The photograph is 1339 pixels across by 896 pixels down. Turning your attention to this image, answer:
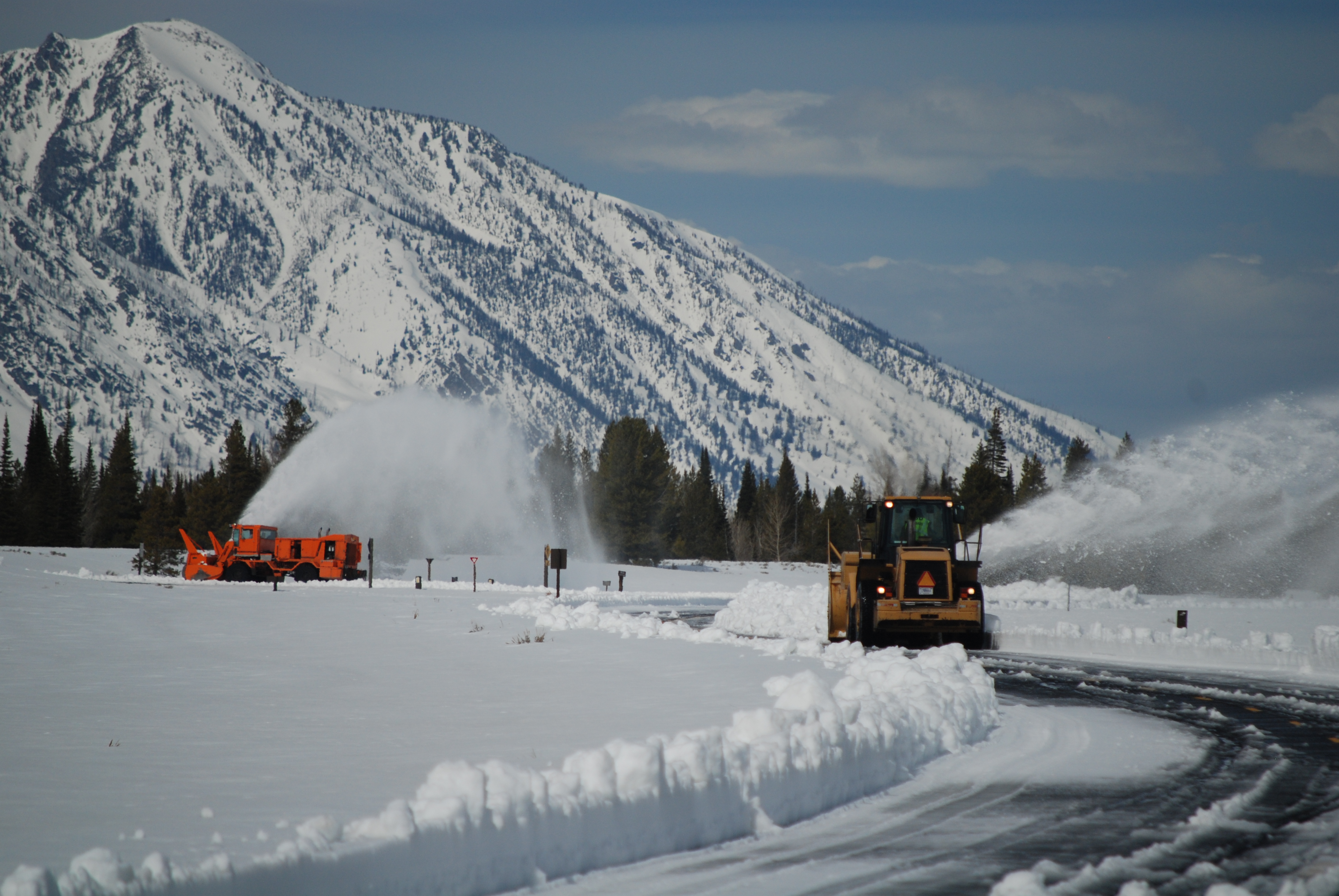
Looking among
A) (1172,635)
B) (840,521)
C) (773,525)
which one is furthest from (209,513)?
(1172,635)

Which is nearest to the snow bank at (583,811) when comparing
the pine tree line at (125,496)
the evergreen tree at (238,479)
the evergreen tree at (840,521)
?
the pine tree line at (125,496)

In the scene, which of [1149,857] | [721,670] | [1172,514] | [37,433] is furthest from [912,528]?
[37,433]

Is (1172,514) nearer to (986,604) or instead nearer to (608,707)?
(986,604)

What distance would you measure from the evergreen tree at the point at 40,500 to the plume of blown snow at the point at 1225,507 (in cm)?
8735

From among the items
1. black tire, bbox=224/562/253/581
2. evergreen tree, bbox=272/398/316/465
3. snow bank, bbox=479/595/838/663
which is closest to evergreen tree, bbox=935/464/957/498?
evergreen tree, bbox=272/398/316/465

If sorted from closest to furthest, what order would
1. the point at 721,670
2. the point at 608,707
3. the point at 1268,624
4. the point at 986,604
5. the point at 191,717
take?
the point at 191,717 → the point at 608,707 → the point at 721,670 → the point at 1268,624 → the point at 986,604

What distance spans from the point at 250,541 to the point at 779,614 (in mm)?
25960

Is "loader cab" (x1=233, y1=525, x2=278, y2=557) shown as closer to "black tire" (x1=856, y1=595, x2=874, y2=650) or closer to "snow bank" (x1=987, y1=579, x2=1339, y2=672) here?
"snow bank" (x1=987, y1=579, x2=1339, y2=672)

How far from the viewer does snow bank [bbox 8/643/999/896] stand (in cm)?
575

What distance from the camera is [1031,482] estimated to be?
109500mm

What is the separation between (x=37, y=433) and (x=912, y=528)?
10866cm

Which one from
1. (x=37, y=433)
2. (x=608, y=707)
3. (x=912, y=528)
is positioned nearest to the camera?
(x=608, y=707)

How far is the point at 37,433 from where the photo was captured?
11212 cm

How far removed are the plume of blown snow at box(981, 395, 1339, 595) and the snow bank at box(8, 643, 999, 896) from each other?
118ft
